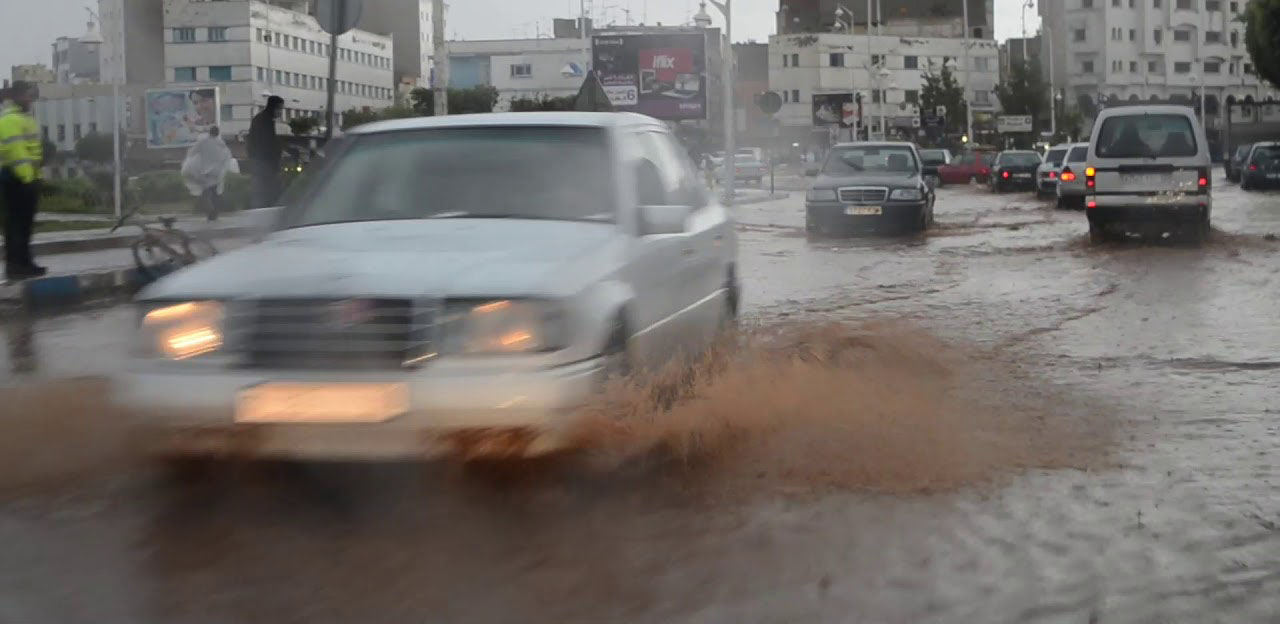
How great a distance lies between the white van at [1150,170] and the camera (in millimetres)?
20438

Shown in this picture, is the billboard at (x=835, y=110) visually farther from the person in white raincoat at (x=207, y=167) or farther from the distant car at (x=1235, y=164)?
the person in white raincoat at (x=207, y=167)

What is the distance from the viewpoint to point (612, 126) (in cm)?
721

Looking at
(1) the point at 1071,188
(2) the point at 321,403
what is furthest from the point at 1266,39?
(2) the point at 321,403

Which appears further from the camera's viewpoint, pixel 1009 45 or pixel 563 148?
pixel 1009 45

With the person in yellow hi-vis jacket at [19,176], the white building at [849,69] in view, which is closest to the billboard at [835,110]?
the white building at [849,69]

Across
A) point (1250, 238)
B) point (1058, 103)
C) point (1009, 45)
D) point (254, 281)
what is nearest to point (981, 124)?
point (1058, 103)

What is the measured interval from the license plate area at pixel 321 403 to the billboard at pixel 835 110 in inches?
2522

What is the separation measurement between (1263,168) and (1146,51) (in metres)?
70.2

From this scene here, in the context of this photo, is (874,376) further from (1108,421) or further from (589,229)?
(589,229)

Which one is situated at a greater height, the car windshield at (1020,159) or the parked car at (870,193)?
the car windshield at (1020,159)

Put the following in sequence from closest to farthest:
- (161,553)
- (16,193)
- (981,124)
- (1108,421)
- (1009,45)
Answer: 1. (161,553)
2. (1108,421)
3. (16,193)
4. (981,124)
5. (1009,45)

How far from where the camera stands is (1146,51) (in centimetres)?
11056

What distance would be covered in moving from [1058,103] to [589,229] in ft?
360

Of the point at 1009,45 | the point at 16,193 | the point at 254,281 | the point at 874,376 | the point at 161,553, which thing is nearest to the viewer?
the point at 161,553
